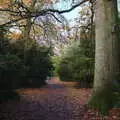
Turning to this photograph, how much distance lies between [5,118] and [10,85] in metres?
4.49

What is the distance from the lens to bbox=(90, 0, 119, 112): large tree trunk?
969cm

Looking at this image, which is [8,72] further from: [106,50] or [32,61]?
[32,61]

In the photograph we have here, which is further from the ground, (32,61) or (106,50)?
(106,50)

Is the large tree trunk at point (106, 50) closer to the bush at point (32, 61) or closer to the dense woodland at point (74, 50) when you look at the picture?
the dense woodland at point (74, 50)

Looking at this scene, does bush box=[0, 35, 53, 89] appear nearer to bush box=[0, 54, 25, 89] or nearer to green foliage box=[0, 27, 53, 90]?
green foliage box=[0, 27, 53, 90]

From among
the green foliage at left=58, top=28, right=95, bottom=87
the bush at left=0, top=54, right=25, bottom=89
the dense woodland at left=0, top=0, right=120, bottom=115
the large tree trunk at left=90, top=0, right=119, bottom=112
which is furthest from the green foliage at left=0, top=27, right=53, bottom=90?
the large tree trunk at left=90, top=0, right=119, bottom=112

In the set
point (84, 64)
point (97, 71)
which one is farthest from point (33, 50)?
point (97, 71)

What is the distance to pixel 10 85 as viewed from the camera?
12680mm

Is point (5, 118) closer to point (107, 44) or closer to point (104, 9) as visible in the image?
point (107, 44)

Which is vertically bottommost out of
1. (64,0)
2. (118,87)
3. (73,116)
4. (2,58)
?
(73,116)

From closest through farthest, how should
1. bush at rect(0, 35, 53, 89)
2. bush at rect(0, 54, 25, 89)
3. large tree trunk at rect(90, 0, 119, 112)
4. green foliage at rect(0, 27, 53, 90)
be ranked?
1. large tree trunk at rect(90, 0, 119, 112)
2. bush at rect(0, 54, 25, 89)
3. green foliage at rect(0, 27, 53, 90)
4. bush at rect(0, 35, 53, 89)

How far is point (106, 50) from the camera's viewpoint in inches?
386

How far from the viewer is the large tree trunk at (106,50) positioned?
969cm

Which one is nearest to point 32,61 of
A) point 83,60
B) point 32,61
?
point 32,61
